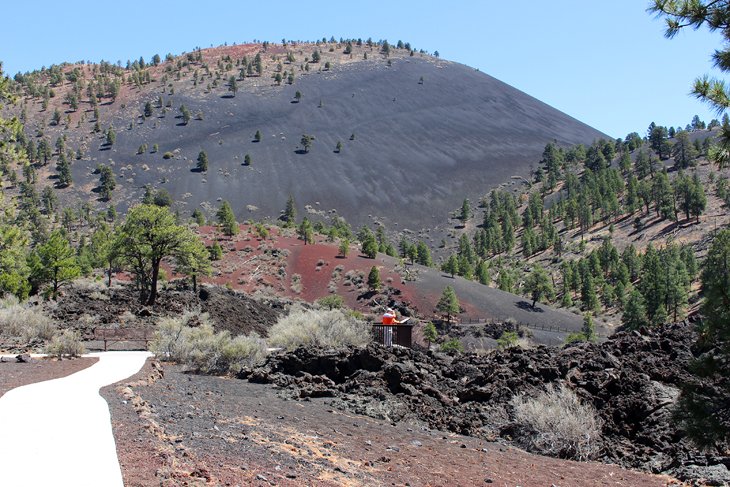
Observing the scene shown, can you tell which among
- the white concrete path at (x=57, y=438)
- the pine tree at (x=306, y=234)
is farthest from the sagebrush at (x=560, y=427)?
the pine tree at (x=306, y=234)

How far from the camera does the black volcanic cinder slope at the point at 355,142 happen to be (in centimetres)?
11700

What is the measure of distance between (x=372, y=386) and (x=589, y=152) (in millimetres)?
124576

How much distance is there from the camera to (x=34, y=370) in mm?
15078

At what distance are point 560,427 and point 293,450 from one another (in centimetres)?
471

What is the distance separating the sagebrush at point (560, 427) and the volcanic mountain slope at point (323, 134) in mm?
96683

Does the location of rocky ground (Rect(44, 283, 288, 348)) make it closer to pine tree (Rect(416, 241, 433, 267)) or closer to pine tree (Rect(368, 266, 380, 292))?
pine tree (Rect(368, 266, 380, 292))

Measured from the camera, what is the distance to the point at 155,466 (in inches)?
254

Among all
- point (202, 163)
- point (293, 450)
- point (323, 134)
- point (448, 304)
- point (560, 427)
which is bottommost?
point (448, 304)

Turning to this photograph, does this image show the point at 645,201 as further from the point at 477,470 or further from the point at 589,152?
the point at 477,470

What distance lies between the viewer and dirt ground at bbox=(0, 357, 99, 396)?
1292 centimetres

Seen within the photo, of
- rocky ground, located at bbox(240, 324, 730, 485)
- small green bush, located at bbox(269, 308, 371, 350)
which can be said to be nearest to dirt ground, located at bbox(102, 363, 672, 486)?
rocky ground, located at bbox(240, 324, 730, 485)

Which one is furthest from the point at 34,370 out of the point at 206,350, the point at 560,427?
the point at 560,427

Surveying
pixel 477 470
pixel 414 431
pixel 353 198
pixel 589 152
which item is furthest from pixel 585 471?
pixel 589 152

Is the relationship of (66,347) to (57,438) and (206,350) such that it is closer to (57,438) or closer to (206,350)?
(206,350)
